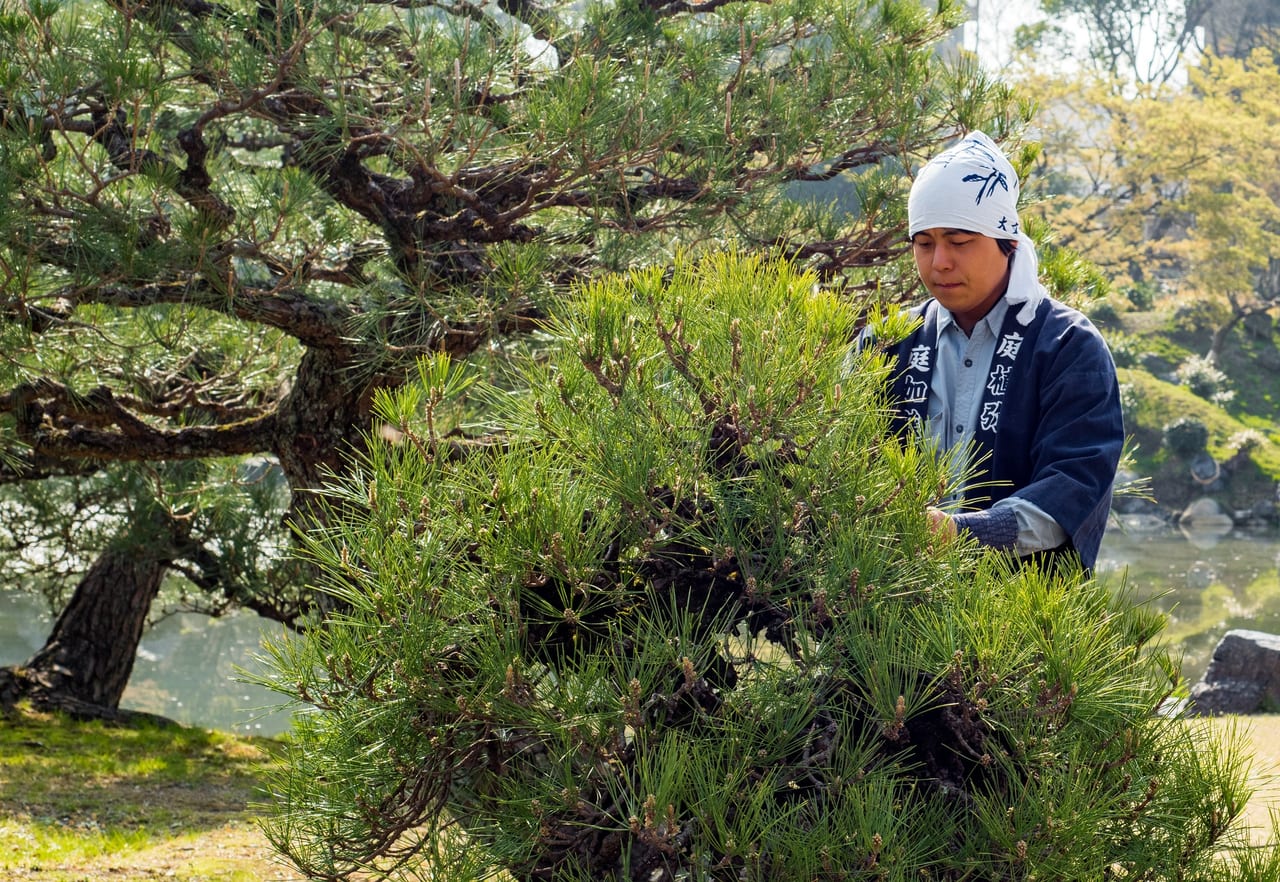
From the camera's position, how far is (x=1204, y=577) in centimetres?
1138

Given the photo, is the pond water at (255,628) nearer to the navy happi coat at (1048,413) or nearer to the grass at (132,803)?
the grass at (132,803)

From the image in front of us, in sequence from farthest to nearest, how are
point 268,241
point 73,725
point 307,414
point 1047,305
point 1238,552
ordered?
point 1238,552, point 73,725, point 307,414, point 268,241, point 1047,305

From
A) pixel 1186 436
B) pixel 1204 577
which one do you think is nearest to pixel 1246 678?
pixel 1204 577

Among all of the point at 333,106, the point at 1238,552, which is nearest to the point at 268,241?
the point at 333,106

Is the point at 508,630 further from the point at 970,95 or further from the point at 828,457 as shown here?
the point at 970,95

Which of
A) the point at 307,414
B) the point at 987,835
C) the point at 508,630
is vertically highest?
the point at 508,630

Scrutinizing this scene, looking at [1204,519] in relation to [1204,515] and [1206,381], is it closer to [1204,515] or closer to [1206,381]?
[1204,515]

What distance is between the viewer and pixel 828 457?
110cm

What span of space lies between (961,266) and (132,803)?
3099mm

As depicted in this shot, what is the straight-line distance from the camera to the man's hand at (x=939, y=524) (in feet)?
3.58

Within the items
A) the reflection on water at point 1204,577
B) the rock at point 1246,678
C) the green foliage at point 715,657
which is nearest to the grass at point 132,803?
the rock at point 1246,678

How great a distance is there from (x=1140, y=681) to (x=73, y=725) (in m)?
4.48

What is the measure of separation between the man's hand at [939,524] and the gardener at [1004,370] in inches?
6.5

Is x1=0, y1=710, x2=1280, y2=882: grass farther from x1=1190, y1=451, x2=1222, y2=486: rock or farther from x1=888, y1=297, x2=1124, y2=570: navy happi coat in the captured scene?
x1=1190, y1=451, x2=1222, y2=486: rock
